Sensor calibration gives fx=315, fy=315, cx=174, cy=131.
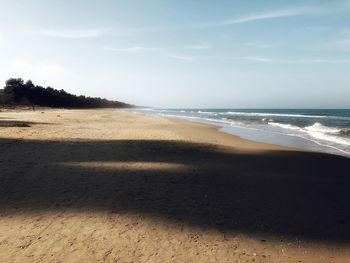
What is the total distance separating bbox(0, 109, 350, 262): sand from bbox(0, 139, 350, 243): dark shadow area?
0.03 meters

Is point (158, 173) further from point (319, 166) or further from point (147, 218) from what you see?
point (319, 166)

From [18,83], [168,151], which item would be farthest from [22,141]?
[18,83]

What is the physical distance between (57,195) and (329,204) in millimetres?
7080

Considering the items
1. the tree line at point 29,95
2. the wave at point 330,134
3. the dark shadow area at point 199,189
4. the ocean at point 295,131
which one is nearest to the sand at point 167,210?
the dark shadow area at point 199,189

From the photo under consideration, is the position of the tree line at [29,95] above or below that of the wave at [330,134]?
above

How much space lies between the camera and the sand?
18.6ft

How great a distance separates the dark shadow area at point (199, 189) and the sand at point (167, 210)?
1.2 inches

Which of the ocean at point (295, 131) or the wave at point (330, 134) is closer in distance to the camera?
the ocean at point (295, 131)

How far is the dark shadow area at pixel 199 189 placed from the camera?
7.08 meters

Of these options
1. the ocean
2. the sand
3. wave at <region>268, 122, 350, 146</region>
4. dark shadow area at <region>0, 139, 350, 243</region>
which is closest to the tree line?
the ocean

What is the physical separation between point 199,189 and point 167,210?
1.89 meters

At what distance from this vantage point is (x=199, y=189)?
9.02m

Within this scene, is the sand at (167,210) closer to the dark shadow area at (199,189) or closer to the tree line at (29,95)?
the dark shadow area at (199,189)

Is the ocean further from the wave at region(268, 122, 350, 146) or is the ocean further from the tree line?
the tree line
